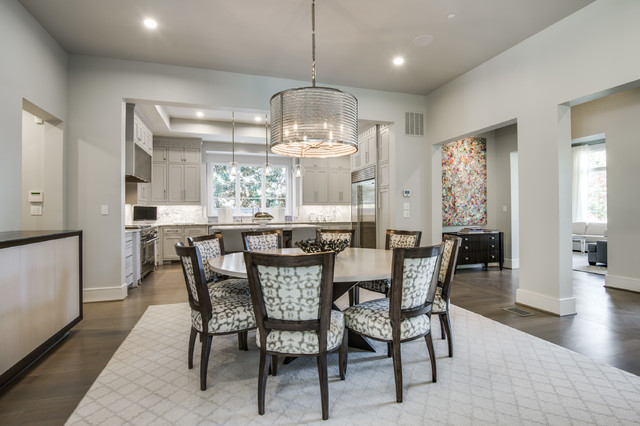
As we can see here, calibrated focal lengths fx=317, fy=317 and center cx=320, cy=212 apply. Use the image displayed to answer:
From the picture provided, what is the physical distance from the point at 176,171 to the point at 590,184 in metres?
10.7

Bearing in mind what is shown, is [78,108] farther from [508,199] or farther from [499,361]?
[508,199]

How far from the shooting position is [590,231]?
8.14 m

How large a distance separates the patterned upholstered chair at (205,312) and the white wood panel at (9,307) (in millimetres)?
1073

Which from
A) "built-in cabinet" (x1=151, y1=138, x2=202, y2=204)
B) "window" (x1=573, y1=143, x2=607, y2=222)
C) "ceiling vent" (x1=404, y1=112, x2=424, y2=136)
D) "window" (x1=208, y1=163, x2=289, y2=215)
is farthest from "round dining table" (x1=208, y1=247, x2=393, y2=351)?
"window" (x1=573, y1=143, x2=607, y2=222)

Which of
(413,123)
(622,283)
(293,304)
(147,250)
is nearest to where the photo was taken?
(293,304)

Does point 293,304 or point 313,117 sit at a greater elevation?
point 313,117

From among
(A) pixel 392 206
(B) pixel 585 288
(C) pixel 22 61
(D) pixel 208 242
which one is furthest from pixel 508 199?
(C) pixel 22 61

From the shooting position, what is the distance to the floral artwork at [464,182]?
628 centimetres

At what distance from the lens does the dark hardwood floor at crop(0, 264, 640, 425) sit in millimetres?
1927

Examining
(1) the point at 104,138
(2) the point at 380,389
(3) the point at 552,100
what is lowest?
(2) the point at 380,389

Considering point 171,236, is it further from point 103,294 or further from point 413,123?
point 413,123

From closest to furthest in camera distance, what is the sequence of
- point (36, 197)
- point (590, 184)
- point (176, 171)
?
point (36, 197) < point (176, 171) < point (590, 184)

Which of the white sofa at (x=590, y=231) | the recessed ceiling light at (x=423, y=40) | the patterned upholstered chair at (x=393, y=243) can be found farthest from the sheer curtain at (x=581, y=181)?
the patterned upholstered chair at (x=393, y=243)

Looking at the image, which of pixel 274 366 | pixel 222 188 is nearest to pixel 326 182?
pixel 222 188
